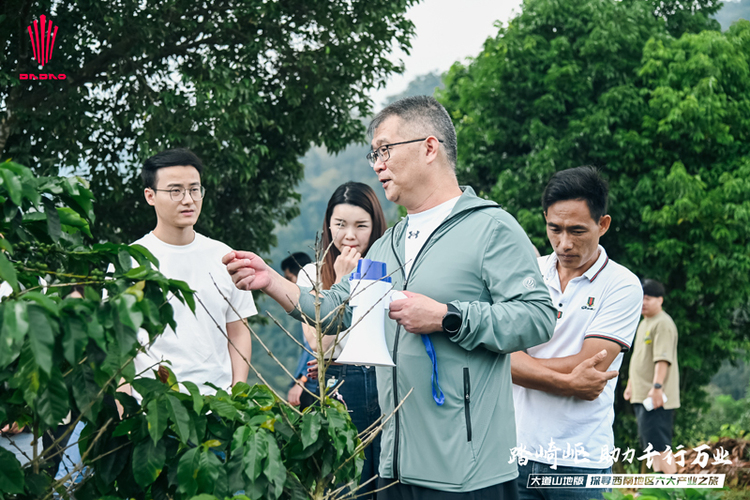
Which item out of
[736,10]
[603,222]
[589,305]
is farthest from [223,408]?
[736,10]

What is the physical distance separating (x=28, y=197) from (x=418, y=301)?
3.76 ft

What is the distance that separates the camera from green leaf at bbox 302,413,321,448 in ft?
6.09

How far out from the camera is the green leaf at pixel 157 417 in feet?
5.57

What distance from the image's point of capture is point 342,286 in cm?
282

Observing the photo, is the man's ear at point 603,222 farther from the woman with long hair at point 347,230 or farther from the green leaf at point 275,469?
the green leaf at point 275,469

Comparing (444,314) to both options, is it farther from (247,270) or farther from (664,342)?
(664,342)

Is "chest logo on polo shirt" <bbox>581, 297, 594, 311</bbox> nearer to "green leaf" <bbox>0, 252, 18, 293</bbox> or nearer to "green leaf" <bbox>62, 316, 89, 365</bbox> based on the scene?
"green leaf" <bbox>62, 316, 89, 365</bbox>

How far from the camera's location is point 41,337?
1391mm

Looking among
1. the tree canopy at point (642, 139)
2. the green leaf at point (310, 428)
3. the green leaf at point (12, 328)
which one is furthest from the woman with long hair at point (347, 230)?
the tree canopy at point (642, 139)

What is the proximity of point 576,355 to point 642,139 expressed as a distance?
12631mm

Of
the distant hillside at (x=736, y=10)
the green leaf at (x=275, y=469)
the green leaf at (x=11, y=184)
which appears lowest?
the green leaf at (x=275, y=469)

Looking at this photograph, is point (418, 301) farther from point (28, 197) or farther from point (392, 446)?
point (28, 197)

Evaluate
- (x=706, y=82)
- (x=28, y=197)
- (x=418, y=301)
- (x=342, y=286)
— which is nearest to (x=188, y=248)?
(x=342, y=286)

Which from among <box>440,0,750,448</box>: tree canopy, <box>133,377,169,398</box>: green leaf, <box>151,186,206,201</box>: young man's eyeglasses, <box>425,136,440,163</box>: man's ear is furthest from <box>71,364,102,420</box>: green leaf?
<box>440,0,750,448</box>: tree canopy
